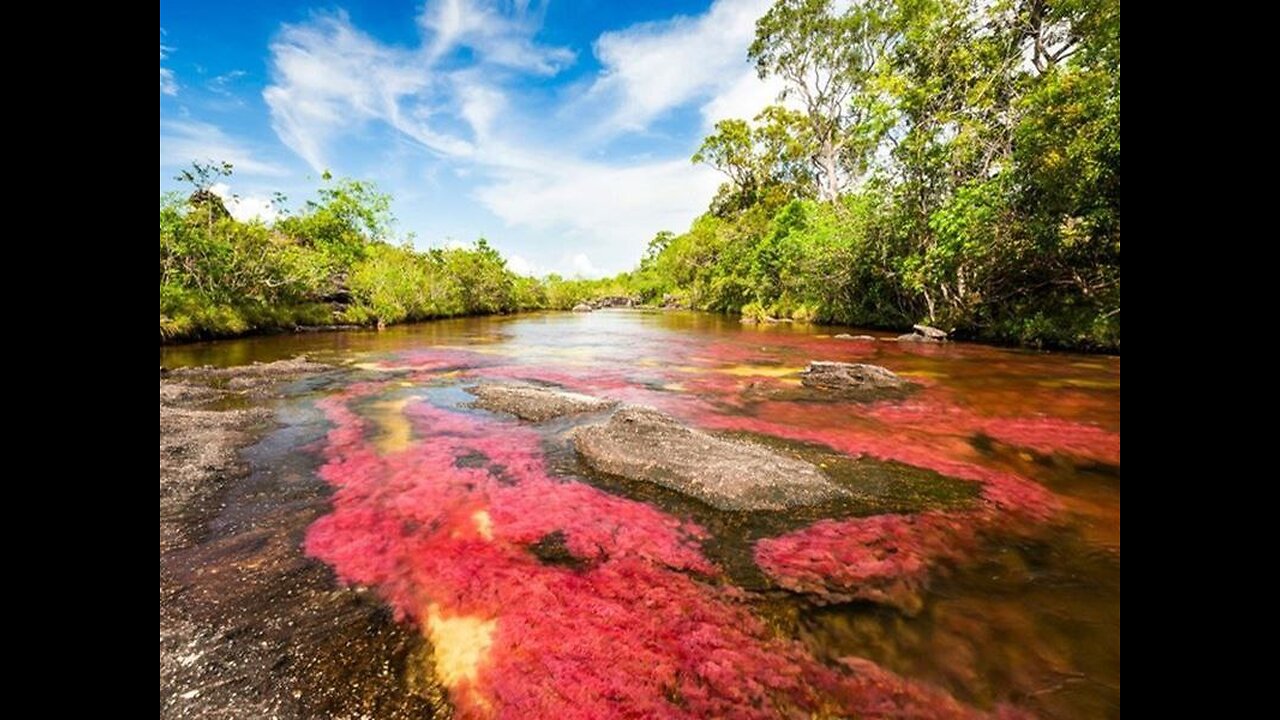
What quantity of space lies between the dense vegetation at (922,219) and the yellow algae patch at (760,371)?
6874 mm

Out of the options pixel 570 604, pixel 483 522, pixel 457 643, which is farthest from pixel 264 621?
pixel 570 604

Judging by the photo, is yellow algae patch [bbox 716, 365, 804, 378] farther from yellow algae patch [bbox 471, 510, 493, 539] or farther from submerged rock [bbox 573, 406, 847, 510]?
yellow algae patch [bbox 471, 510, 493, 539]

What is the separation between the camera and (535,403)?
934cm

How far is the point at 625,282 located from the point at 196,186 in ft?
269

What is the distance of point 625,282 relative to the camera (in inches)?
3925

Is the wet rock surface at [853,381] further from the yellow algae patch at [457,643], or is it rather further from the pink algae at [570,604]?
the yellow algae patch at [457,643]

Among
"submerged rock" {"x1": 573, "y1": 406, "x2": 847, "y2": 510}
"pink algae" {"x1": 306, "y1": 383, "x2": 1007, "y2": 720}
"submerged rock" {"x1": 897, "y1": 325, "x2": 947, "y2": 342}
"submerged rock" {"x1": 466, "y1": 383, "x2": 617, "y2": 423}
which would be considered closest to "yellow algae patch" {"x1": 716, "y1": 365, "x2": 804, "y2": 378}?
"submerged rock" {"x1": 466, "y1": 383, "x2": 617, "y2": 423}

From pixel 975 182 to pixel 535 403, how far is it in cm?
1830

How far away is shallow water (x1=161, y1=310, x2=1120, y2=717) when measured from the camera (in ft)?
10.2

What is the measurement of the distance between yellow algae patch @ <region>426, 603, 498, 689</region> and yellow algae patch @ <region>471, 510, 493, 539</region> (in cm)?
106

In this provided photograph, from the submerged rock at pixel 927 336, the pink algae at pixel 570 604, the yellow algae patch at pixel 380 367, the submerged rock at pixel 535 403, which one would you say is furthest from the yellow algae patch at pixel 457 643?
the submerged rock at pixel 927 336

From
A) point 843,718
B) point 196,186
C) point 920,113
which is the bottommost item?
point 843,718
